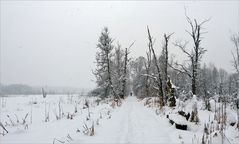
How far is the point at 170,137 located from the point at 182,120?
64.0 inches

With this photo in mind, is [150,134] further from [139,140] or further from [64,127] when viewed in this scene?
[64,127]

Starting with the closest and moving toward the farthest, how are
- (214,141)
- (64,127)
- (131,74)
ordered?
(214,141) < (64,127) < (131,74)

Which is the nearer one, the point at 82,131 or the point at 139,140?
the point at 139,140

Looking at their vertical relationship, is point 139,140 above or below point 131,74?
below

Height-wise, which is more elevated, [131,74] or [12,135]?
[131,74]

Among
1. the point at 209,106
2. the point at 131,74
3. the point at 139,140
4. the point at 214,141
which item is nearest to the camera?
the point at 214,141

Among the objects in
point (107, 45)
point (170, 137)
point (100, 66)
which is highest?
point (107, 45)

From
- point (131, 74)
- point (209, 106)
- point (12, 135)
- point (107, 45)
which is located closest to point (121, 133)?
point (12, 135)

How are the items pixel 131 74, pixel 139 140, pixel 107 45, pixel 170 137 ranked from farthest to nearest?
1. pixel 131 74
2. pixel 107 45
3. pixel 170 137
4. pixel 139 140

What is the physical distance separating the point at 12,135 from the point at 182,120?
525cm

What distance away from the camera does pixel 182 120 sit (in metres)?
8.70

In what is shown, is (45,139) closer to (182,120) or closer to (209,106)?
(182,120)

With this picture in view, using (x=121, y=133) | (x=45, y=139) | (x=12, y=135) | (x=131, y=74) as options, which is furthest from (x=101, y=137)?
(x=131, y=74)

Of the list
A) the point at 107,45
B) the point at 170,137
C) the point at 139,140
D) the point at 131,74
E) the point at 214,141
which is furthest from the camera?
the point at 131,74
